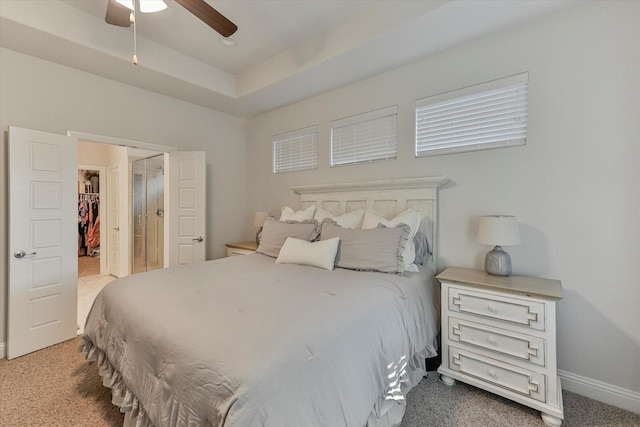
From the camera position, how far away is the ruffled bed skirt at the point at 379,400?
1.42m

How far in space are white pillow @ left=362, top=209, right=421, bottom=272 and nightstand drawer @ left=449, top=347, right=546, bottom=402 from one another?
27.2 inches

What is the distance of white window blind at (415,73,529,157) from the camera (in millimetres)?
2248

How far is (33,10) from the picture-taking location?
221 cm

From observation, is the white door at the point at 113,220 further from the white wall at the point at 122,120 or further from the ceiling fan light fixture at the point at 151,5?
the ceiling fan light fixture at the point at 151,5

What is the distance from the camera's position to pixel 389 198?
9.32 feet

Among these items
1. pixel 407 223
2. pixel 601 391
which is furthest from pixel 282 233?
pixel 601 391

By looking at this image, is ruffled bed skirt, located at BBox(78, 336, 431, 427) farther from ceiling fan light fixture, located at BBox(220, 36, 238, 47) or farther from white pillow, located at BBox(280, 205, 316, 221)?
ceiling fan light fixture, located at BBox(220, 36, 238, 47)

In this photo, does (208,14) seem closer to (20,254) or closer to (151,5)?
(151,5)

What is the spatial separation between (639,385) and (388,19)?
313 centimetres

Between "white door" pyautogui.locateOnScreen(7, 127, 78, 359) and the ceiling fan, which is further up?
the ceiling fan

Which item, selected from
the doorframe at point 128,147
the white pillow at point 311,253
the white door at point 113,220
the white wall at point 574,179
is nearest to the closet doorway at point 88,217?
the white door at point 113,220

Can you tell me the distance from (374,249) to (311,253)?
0.55 m

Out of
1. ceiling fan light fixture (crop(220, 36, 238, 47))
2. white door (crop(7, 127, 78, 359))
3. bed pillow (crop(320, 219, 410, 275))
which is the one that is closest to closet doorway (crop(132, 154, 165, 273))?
white door (crop(7, 127, 78, 359))

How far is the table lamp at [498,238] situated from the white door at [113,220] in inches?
230
